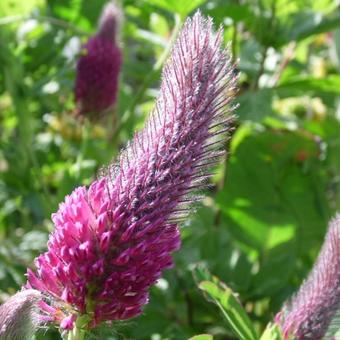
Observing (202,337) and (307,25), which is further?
(307,25)

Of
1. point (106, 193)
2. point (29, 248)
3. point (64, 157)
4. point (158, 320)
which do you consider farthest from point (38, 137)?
point (106, 193)

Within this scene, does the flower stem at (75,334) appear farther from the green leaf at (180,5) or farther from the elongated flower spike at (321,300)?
the green leaf at (180,5)

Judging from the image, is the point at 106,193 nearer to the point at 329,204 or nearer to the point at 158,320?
the point at 158,320

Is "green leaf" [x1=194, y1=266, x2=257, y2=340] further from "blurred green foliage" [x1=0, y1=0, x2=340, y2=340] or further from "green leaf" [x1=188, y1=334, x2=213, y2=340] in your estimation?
"blurred green foliage" [x1=0, y1=0, x2=340, y2=340]

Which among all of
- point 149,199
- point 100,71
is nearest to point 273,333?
point 149,199

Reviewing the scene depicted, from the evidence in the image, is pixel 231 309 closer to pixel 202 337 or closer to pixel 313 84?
pixel 202 337

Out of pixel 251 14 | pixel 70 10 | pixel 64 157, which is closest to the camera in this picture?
pixel 251 14

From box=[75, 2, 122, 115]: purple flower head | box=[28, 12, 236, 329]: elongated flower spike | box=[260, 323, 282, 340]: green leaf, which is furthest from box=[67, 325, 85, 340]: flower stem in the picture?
box=[75, 2, 122, 115]: purple flower head
